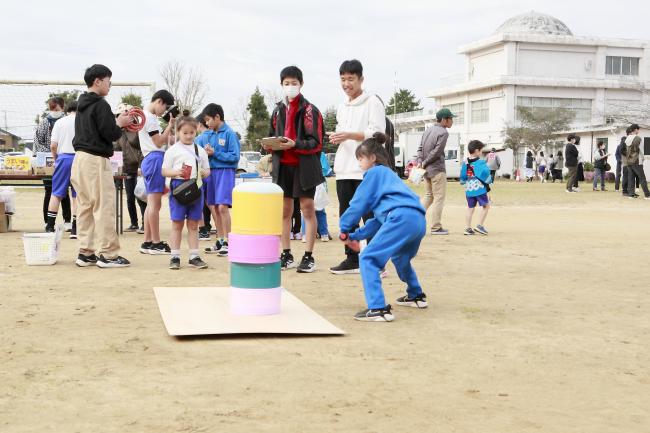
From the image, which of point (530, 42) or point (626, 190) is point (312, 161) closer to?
point (626, 190)

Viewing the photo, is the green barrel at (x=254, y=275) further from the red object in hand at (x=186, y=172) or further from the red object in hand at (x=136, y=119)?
the red object in hand at (x=136, y=119)

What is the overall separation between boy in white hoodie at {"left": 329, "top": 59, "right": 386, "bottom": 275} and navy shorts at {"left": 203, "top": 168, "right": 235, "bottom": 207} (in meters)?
1.99

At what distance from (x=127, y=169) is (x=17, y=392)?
8.31 meters

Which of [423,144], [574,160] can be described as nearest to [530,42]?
[574,160]

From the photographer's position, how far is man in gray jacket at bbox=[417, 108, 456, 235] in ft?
40.0

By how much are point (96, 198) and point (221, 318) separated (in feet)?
10.1

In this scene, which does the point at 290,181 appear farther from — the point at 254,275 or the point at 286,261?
the point at 254,275

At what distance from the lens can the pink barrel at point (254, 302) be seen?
5738mm

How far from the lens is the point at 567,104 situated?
227 ft

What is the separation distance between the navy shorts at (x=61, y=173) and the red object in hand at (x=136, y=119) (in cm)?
166

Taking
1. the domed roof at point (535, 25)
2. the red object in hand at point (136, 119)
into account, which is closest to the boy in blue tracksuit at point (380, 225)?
the red object in hand at point (136, 119)

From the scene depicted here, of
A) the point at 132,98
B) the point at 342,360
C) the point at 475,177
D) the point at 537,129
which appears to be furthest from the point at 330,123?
the point at 342,360

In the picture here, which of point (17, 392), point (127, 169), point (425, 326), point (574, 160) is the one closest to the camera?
point (17, 392)

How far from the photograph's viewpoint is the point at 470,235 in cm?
1238
